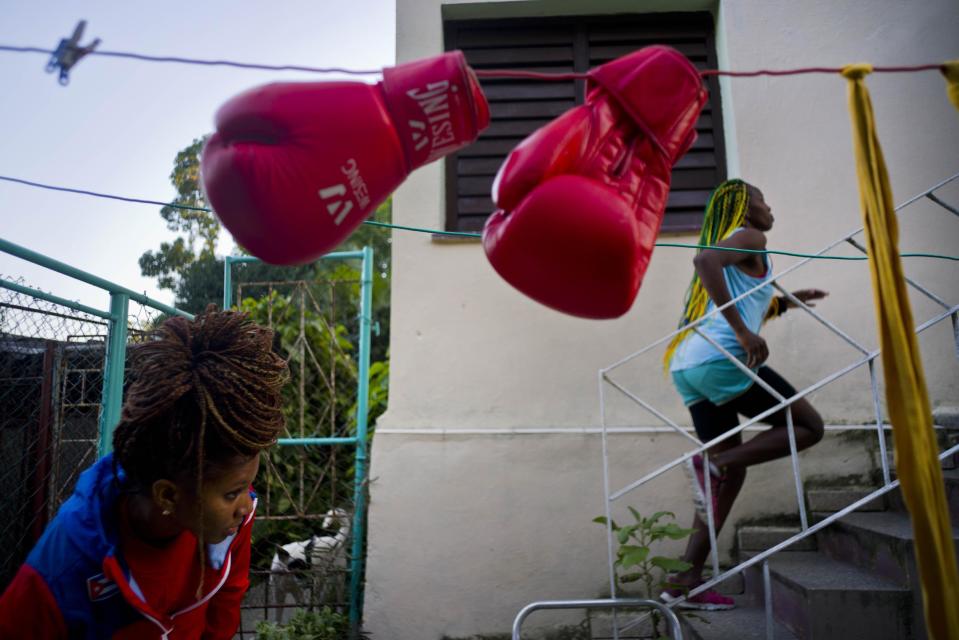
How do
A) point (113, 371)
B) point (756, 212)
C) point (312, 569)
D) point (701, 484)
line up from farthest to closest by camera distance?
point (312, 569) < point (756, 212) < point (701, 484) < point (113, 371)

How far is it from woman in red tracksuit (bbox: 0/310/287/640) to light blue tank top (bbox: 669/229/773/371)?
168 cm

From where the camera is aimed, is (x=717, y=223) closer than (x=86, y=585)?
No

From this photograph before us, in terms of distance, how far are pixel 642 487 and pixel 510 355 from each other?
865 millimetres

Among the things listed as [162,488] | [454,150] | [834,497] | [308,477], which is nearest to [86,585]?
[162,488]

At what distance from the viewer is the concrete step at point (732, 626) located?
232 cm

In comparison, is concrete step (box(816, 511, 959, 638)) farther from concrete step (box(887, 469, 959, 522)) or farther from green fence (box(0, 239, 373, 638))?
green fence (box(0, 239, 373, 638))

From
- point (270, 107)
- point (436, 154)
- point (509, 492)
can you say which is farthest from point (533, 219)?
point (509, 492)

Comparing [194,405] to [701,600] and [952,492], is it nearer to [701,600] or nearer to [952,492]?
[701,600]

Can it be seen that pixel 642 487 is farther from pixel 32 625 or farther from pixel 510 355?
pixel 32 625

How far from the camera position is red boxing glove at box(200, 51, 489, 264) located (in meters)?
1.05

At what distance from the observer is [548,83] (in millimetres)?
3766

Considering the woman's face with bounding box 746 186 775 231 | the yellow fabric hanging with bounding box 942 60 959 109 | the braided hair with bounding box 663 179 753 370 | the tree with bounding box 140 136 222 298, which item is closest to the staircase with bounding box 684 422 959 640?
the braided hair with bounding box 663 179 753 370

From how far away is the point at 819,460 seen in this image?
3096 millimetres

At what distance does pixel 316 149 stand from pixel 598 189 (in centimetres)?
47
